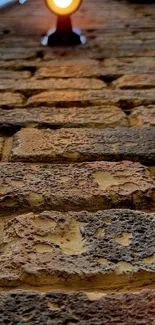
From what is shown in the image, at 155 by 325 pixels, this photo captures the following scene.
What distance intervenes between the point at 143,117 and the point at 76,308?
2.89 ft

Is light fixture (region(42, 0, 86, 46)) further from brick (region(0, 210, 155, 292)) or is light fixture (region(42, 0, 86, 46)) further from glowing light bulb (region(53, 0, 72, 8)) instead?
brick (region(0, 210, 155, 292))

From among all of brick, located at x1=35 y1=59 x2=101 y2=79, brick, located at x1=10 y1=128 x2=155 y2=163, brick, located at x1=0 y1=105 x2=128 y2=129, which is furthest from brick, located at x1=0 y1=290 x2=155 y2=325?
brick, located at x1=35 y1=59 x2=101 y2=79

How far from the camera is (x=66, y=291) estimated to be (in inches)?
31.5

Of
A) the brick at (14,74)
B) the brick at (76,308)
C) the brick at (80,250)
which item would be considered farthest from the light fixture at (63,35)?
the brick at (76,308)

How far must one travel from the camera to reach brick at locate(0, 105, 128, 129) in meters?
1.45

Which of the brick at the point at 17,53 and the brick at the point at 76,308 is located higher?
the brick at the point at 17,53

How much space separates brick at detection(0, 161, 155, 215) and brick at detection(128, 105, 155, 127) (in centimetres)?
31

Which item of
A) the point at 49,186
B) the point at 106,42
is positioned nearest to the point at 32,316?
the point at 49,186

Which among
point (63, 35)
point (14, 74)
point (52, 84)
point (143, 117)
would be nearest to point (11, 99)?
point (52, 84)

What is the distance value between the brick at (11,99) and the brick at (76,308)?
970 millimetres

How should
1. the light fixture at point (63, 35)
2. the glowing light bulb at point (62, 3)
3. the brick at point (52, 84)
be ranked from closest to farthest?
the brick at point (52, 84) → the glowing light bulb at point (62, 3) → the light fixture at point (63, 35)

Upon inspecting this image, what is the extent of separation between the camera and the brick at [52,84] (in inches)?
70.5

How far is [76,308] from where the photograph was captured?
2.49 feet

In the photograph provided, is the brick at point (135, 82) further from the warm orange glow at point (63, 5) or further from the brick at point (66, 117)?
the warm orange glow at point (63, 5)
